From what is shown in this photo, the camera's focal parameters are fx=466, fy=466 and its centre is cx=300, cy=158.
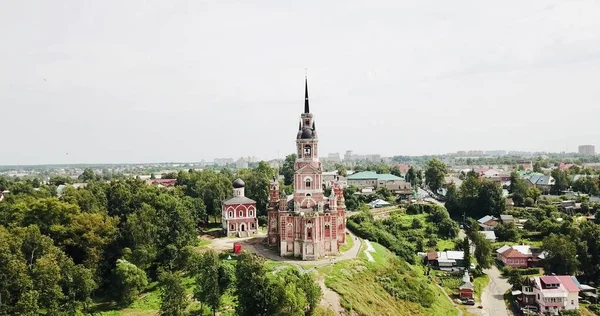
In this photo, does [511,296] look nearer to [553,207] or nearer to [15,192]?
[553,207]

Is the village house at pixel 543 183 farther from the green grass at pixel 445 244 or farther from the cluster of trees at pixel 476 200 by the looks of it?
the green grass at pixel 445 244

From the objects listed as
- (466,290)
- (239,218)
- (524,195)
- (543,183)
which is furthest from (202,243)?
(543,183)

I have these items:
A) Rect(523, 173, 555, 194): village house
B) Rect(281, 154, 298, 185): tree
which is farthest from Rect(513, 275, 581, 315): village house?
Rect(523, 173, 555, 194): village house

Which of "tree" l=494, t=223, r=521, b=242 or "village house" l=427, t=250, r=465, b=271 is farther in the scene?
"tree" l=494, t=223, r=521, b=242

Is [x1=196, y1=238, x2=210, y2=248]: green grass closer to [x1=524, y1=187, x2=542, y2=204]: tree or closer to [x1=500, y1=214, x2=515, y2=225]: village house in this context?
[x1=500, y1=214, x2=515, y2=225]: village house

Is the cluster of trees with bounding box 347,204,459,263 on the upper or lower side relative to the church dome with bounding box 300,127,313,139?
lower

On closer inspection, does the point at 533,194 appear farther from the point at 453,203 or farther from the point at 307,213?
the point at 307,213

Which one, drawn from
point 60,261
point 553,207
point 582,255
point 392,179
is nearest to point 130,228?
point 60,261
